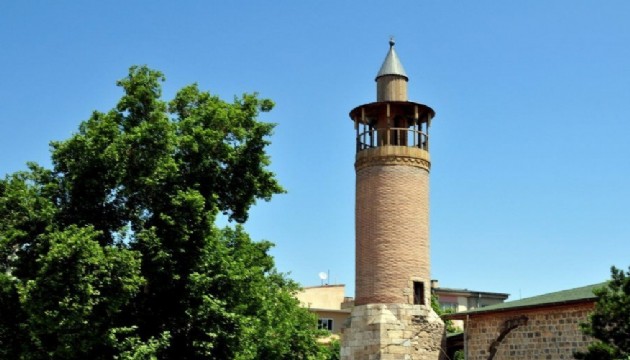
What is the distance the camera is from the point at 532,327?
26906 millimetres

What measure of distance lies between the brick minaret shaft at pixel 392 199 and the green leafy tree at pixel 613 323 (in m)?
13.5

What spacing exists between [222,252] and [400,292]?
11100 mm

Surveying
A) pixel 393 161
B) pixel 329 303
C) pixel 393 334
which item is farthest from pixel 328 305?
pixel 393 334

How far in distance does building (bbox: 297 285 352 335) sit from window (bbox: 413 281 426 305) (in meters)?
23.6

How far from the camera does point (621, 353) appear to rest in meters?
17.7

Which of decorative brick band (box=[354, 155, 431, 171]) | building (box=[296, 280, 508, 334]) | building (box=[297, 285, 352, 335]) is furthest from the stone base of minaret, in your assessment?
building (box=[297, 285, 352, 335])

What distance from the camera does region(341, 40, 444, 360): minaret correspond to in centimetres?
3131

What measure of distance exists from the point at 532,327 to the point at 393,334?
590cm

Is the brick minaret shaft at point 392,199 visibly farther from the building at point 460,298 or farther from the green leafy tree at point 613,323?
the building at point 460,298

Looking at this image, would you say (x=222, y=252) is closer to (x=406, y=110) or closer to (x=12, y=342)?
(x=12, y=342)

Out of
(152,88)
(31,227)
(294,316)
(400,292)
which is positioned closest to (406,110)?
(400,292)

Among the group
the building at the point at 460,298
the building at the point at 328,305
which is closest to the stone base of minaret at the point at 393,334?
the building at the point at 328,305

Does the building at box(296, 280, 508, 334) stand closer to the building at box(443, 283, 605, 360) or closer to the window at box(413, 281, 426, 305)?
the window at box(413, 281, 426, 305)

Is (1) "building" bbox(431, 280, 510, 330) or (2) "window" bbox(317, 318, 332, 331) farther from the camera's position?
(1) "building" bbox(431, 280, 510, 330)
